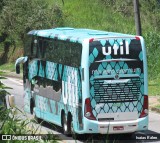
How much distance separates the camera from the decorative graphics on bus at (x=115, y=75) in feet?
61.2

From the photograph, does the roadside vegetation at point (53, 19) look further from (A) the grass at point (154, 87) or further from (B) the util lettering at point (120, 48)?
(B) the util lettering at point (120, 48)

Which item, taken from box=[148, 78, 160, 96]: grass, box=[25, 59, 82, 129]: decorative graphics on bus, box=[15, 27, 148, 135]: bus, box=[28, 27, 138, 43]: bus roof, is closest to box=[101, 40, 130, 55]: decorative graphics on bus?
box=[15, 27, 148, 135]: bus

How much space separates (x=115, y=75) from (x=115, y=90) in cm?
42

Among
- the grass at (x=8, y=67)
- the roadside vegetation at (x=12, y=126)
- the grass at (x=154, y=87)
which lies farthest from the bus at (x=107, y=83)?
the grass at (x=8, y=67)

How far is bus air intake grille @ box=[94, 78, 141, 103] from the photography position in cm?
1866

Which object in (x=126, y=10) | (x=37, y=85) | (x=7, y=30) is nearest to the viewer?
(x=37, y=85)

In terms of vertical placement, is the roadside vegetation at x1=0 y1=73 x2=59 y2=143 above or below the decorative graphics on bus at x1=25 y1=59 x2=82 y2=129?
above

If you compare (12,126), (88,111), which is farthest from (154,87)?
(12,126)

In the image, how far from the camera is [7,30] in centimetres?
5247

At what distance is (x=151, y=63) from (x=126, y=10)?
2583cm

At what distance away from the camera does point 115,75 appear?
61.3 ft

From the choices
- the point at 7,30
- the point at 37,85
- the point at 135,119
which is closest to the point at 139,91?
the point at 135,119

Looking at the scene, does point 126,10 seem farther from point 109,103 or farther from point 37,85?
point 109,103

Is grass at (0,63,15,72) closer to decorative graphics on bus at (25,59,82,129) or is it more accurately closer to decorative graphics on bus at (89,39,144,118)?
decorative graphics on bus at (25,59,82,129)
